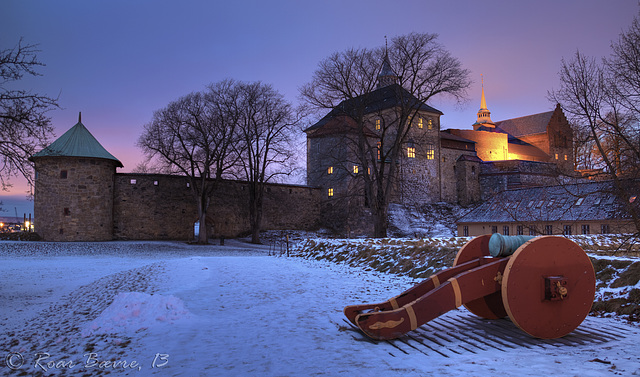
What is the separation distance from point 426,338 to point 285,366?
5.78ft

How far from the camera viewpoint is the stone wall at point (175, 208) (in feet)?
111

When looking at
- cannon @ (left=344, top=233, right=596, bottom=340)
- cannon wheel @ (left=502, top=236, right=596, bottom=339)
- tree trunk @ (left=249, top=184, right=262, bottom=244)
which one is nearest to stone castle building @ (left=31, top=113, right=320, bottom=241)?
tree trunk @ (left=249, top=184, right=262, bottom=244)

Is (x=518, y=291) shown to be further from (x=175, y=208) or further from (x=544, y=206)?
(x=175, y=208)

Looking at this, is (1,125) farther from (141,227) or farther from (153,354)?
(141,227)

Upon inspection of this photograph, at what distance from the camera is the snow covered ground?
3965mm

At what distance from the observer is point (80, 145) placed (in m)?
32.3

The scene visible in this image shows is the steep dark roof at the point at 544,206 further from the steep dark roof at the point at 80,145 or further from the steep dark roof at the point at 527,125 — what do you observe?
the steep dark roof at the point at 527,125

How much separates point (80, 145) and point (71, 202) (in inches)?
167

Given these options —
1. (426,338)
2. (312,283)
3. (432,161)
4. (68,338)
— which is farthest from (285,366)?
(432,161)

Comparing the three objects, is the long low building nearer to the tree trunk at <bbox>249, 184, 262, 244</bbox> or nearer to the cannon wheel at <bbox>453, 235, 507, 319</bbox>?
the tree trunk at <bbox>249, 184, 262, 244</bbox>

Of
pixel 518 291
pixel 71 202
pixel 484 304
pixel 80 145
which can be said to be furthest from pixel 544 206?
pixel 80 145

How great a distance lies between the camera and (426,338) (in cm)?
497

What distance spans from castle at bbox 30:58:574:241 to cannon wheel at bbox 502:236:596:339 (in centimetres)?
708

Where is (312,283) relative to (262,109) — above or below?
below
